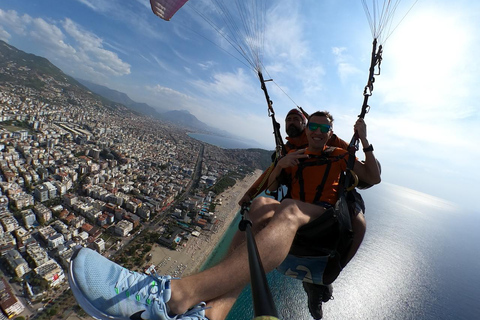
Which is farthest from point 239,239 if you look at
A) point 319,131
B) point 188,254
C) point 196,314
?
point 188,254

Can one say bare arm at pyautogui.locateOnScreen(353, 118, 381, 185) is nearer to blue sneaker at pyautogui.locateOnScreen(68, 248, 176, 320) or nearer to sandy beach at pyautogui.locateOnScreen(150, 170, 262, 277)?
blue sneaker at pyautogui.locateOnScreen(68, 248, 176, 320)

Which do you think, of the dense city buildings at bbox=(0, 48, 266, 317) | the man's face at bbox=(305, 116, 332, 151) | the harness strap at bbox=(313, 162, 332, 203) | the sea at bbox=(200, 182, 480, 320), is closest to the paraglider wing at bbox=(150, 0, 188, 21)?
the man's face at bbox=(305, 116, 332, 151)

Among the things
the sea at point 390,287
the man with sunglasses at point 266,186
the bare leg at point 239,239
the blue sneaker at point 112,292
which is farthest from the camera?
the sea at point 390,287

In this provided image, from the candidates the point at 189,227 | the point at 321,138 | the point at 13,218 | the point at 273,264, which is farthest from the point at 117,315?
the point at 13,218

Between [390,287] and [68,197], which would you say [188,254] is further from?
[390,287]

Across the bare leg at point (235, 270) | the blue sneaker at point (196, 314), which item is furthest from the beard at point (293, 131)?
the blue sneaker at point (196, 314)

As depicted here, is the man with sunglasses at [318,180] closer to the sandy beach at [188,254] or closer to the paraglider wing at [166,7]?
the paraglider wing at [166,7]

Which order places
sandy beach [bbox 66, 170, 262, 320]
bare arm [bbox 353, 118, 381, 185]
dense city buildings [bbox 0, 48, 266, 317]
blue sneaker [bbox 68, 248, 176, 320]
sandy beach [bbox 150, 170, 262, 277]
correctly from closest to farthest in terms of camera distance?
1. blue sneaker [bbox 68, 248, 176, 320]
2. bare arm [bbox 353, 118, 381, 185]
3. dense city buildings [bbox 0, 48, 266, 317]
4. sandy beach [bbox 66, 170, 262, 320]
5. sandy beach [bbox 150, 170, 262, 277]
